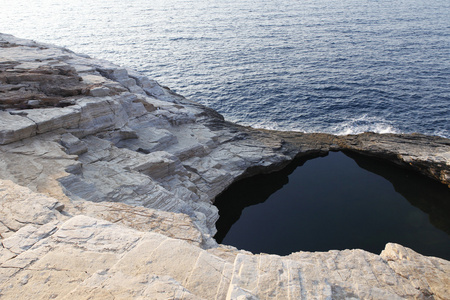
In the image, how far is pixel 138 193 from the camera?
2289 centimetres

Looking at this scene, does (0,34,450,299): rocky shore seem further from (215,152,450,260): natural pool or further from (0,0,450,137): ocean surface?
(0,0,450,137): ocean surface

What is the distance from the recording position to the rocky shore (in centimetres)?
1205

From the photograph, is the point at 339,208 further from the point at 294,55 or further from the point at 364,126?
the point at 294,55

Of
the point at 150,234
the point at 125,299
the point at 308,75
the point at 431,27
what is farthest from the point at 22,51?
the point at 431,27

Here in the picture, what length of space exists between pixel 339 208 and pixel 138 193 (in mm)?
19214

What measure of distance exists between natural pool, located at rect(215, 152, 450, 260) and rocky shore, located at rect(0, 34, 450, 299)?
65.3 inches

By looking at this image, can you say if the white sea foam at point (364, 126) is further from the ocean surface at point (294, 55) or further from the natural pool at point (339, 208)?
the natural pool at point (339, 208)

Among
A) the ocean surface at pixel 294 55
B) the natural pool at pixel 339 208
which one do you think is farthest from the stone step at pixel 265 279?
the ocean surface at pixel 294 55

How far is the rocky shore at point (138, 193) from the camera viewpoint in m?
12.1

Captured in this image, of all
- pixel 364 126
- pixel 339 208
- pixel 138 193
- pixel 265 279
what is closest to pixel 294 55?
pixel 364 126

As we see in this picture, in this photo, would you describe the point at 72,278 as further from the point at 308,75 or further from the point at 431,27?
the point at 431,27

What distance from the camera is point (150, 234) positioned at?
14375 mm

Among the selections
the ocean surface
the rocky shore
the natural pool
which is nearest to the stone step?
the rocky shore

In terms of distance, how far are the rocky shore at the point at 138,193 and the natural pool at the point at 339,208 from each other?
65.3 inches
